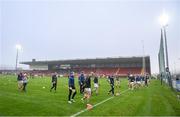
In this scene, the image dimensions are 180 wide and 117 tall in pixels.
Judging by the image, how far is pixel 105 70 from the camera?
108438 mm

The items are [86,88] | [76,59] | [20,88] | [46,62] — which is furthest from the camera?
[46,62]

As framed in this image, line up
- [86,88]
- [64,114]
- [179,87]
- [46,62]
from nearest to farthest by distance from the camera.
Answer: [64,114] < [86,88] < [179,87] < [46,62]

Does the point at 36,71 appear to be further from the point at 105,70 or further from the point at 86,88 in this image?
the point at 86,88

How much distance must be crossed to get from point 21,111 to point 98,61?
9300cm

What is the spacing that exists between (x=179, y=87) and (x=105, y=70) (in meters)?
75.7

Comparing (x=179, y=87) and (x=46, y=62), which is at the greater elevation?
(x=46, y=62)

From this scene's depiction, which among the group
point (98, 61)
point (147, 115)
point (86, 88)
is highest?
point (98, 61)

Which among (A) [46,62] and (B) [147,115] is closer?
(B) [147,115]

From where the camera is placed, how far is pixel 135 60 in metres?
101

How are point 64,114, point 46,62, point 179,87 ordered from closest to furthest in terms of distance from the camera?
point 64,114, point 179,87, point 46,62

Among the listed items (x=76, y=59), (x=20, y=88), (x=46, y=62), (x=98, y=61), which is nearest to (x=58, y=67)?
(x=46, y=62)

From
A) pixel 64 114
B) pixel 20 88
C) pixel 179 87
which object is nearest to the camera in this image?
pixel 64 114

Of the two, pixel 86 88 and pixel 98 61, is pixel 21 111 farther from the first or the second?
pixel 98 61

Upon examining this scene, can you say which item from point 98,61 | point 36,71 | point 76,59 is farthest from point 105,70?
point 36,71
